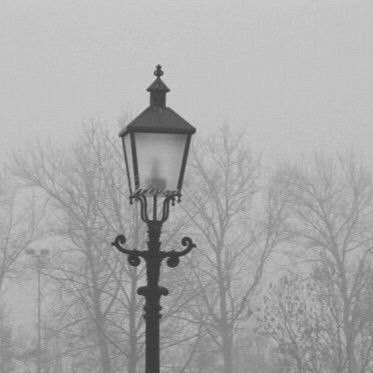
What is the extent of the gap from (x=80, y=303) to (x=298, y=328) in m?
7.95

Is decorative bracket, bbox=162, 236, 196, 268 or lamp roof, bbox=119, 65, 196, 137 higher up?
lamp roof, bbox=119, 65, 196, 137

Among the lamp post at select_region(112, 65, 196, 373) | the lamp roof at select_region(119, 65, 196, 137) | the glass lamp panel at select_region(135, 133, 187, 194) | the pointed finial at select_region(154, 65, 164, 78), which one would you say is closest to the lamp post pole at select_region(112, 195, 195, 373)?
the lamp post at select_region(112, 65, 196, 373)

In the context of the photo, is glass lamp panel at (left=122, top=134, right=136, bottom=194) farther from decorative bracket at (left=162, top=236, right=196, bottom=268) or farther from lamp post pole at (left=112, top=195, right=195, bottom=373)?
decorative bracket at (left=162, top=236, right=196, bottom=268)

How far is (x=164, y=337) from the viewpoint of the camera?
24.5 m

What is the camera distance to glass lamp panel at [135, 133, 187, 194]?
524 centimetres

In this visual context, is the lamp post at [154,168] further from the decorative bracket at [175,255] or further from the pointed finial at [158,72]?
the pointed finial at [158,72]

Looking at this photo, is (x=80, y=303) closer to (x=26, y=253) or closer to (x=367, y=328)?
(x=367, y=328)

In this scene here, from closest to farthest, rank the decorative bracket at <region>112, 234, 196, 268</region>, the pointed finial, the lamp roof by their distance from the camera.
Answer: the lamp roof, the decorative bracket at <region>112, 234, 196, 268</region>, the pointed finial

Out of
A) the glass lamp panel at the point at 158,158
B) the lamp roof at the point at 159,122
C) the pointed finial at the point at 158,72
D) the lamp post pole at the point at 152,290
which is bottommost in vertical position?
the lamp post pole at the point at 152,290

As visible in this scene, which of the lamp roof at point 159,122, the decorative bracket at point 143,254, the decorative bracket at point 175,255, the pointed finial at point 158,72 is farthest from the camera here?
the pointed finial at point 158,72

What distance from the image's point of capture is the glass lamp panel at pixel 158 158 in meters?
5.24

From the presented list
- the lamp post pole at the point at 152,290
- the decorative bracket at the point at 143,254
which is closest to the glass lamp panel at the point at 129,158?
the lamp post pole at the point at 152,290

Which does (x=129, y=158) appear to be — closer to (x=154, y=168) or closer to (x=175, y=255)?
(x=154, y=168)

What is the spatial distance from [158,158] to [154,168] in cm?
8
